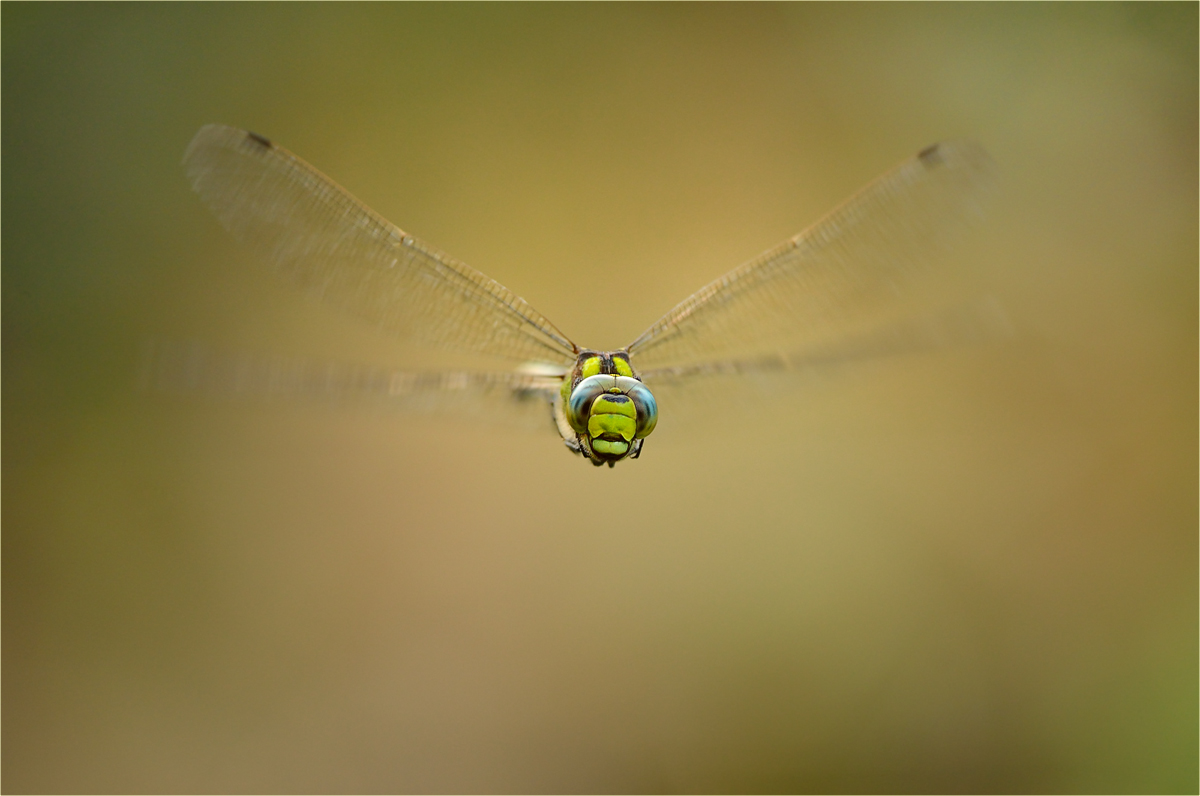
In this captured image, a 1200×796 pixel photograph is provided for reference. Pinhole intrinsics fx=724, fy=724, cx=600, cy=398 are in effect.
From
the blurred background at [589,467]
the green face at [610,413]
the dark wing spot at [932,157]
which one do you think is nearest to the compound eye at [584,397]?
the green face at [610,413]

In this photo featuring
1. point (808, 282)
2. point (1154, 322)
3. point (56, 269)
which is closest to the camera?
point (808, 282)

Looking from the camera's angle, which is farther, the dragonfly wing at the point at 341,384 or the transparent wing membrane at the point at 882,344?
the transparent wing membrane at the point at 882,344

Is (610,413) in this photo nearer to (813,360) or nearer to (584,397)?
(584,397)

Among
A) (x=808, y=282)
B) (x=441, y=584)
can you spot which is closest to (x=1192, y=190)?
(x=808, y=282)

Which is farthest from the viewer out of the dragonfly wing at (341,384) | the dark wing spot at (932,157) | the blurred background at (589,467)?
the blurred background at (589,467)

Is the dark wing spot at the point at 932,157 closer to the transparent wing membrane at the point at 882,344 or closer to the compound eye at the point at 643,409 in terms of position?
the transparent wing membrane at the point at 882,344

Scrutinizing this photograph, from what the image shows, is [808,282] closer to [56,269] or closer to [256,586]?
[256,586]

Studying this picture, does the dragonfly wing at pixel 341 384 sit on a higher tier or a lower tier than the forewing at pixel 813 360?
lower
